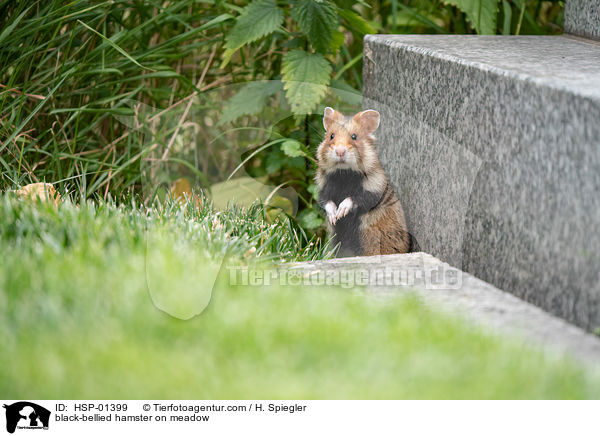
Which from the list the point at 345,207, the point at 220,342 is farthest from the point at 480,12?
the point at 220,342

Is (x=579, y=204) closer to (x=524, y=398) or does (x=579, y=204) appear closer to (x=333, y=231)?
(x=524, y=398)

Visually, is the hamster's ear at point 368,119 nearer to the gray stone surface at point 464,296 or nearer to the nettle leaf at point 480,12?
the gray stone surface at point 464,296

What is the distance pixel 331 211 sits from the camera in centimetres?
376

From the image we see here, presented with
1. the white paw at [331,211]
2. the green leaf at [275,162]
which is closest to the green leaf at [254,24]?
the green leaf at [275,162]

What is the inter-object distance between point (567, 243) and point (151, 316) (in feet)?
4.90

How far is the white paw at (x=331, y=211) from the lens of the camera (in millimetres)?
3742

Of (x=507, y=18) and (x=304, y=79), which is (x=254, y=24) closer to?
(x=304, y=79)

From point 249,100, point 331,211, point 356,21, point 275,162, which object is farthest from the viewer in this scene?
point 356,21

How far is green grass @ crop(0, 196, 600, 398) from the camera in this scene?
204 cm

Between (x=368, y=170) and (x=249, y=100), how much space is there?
3.08ft

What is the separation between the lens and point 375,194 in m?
3.73
